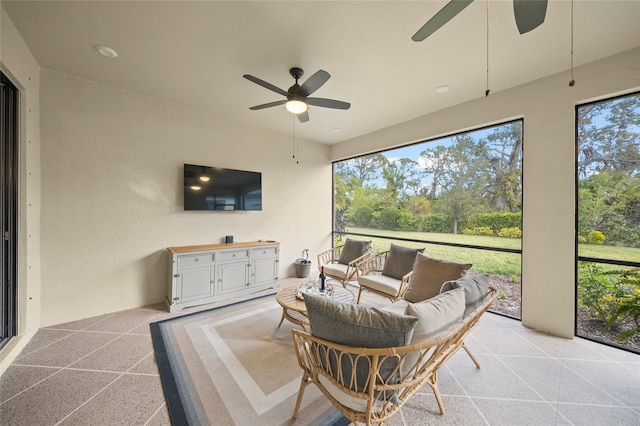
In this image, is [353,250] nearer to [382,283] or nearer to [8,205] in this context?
[382,283]

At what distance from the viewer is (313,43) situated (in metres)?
2.16

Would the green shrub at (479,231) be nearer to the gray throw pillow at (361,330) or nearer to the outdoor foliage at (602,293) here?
the outdoor foliage at (602,293)

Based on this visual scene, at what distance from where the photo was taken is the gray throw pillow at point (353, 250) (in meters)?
3.93

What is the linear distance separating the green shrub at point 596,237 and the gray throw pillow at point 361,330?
279 cm

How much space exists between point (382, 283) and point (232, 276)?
221cm

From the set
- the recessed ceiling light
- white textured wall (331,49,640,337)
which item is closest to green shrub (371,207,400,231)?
white textured wall (331,49,640,337)

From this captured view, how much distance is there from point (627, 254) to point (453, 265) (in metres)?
1.65

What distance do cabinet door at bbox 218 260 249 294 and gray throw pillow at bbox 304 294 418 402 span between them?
2597mm

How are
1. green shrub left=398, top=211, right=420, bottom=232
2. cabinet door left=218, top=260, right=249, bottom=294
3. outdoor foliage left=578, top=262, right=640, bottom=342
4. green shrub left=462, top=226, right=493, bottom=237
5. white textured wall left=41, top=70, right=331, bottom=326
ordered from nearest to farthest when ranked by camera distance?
outdoor foliage left=578, top=262, right=640, bottom=342 < white textured wall left=41, top=70, right=331, bottom=326 < green shrub left=462, top=226, right=493, bottom=237 < cabinet door left=218, top=260, right=249, bottom=294 < green shrub left=398, top=211, right=420, bottom=232

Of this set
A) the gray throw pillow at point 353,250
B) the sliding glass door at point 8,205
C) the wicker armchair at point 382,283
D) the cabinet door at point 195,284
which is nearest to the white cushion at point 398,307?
the wicker armchair at point 382,283

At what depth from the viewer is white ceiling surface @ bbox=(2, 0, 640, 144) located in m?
1.81

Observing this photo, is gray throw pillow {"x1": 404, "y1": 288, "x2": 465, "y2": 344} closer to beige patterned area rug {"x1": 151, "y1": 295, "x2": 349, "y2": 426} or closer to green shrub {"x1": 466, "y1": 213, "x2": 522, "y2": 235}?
beige patterned area rug {"x1": 151, "y1": 295, "x2": 349, "y2": 426}

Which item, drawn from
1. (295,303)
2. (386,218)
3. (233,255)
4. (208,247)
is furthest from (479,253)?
(208,247)

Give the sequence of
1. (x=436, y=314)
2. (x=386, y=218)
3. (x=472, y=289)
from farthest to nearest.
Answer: (x=386, y=218) < (x=472, y=289) < (x=436, y=314)
